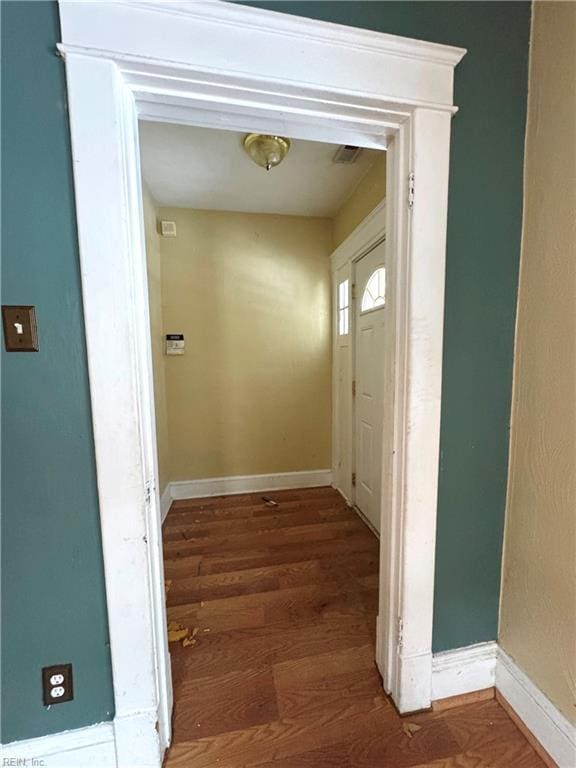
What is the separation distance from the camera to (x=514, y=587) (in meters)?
1.11

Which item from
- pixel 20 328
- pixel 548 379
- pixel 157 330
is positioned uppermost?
pixel 157 330

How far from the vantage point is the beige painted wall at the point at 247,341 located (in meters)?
2.68

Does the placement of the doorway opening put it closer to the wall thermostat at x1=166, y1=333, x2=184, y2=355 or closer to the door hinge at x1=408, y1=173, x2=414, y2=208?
the wall thermostat at x1=166, y1=333, x2=184, y2=355

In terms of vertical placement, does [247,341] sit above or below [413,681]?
above

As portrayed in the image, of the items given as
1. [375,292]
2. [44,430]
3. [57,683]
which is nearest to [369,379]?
[375,292]

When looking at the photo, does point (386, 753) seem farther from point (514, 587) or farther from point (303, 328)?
point (303, 328)

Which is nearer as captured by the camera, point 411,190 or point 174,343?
point 411,190

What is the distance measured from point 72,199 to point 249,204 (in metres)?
2.05

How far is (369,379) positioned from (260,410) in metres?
1.12

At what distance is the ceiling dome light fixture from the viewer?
1673 millimetres

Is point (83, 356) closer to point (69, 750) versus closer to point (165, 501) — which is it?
point (69, 750)

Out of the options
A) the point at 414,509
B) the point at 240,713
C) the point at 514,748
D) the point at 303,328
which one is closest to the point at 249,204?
the point at 303,328

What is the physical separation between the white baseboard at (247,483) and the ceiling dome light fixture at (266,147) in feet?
8.28

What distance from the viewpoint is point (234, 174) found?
2.13 meters
